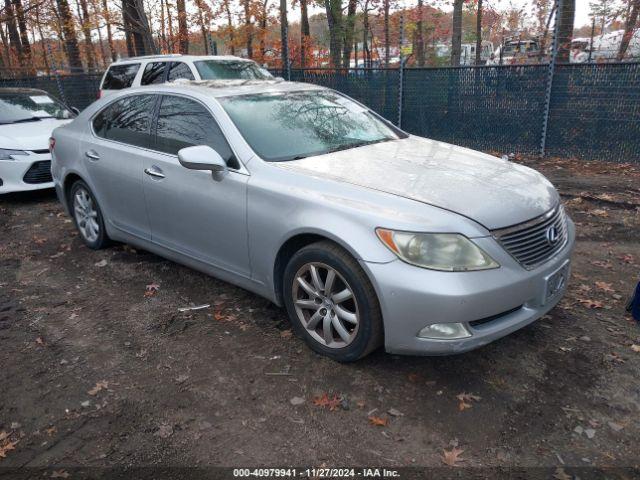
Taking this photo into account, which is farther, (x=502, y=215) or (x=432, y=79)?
(x=432, y=79)

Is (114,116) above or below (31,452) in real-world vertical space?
above

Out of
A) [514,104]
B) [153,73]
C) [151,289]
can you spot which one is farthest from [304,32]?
[151,289]

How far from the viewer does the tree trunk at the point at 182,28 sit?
19.2 meters

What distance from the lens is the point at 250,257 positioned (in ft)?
11.9

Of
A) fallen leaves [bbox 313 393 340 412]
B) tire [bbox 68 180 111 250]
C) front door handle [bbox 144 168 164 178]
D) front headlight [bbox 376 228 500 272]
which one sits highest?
front door handle [bbox 144 168 164 178]

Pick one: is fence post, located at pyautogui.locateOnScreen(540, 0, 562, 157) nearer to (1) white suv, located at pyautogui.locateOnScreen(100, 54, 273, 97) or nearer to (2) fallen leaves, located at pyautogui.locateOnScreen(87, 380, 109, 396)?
(1) white suv, located at pyautogui.locateOnScreen(100, 54, 273, 97)

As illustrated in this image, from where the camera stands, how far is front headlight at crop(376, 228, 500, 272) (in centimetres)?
282

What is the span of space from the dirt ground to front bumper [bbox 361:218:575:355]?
1.26ft

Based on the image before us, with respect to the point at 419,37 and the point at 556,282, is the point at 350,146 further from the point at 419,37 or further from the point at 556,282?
the point at 419,37

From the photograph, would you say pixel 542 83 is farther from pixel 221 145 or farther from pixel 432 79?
pixel 221 145

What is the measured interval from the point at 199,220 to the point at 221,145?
576 mm

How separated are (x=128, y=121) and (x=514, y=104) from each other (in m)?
7.12

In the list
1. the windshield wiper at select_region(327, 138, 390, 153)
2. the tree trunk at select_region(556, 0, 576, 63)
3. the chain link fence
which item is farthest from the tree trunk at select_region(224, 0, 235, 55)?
the windshield wiper at select_region(327, 138, 390, 153)

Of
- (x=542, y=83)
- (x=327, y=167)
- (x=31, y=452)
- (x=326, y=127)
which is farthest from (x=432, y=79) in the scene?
(x=31, y=452)
